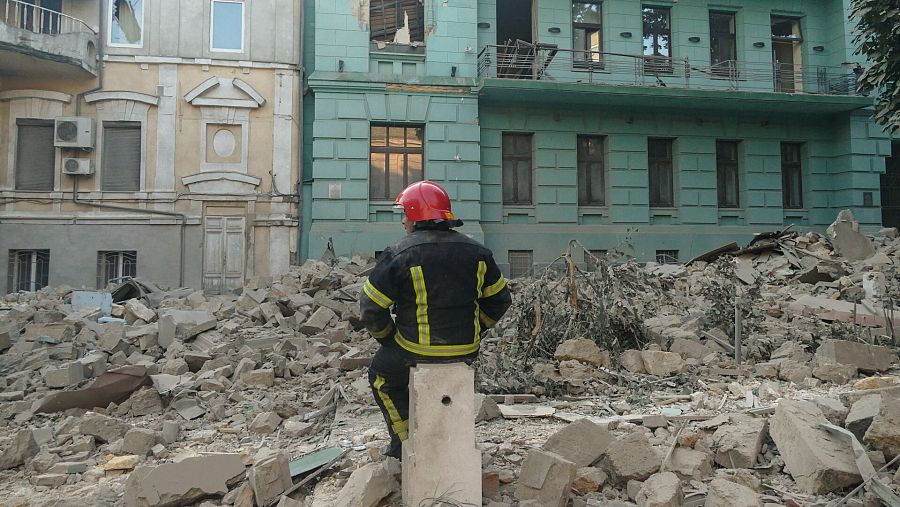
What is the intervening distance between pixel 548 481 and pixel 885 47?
11.4 metres

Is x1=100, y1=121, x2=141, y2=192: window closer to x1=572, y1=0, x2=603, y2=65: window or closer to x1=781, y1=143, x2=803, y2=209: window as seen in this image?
x1=572, y1=0, x2=603, y2=65: window

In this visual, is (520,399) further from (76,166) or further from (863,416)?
(76,166)

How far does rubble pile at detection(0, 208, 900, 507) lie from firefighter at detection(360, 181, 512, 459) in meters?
0.68

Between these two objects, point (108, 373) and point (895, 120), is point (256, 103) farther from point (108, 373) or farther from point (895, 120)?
point (895, 120)

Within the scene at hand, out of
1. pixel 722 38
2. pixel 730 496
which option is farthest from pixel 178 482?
pixel 722 38

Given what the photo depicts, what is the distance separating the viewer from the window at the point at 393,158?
46.8 ft

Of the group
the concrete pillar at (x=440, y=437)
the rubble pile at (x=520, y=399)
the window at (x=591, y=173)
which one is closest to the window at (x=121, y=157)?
the rubble pile at (x=520, y=399)

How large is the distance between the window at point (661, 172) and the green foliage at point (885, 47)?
5207mm

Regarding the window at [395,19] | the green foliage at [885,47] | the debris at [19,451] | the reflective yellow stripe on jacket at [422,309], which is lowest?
the debris at [19,451]

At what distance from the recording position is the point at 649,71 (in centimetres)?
1543

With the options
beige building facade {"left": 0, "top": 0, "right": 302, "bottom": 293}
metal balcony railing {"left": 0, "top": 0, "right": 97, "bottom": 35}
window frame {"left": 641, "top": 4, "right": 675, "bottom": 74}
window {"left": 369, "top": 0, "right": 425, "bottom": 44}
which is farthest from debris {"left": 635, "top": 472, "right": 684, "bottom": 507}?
metal balcony railing {"left": 0, "top": 0, "right": 97, "bottom": 35}

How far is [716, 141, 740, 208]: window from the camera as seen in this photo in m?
16.0

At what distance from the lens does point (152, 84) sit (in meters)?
14.0

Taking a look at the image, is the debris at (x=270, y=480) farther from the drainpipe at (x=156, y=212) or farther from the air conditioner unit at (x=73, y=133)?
the air conditioner unit at (x=73, y=133)
